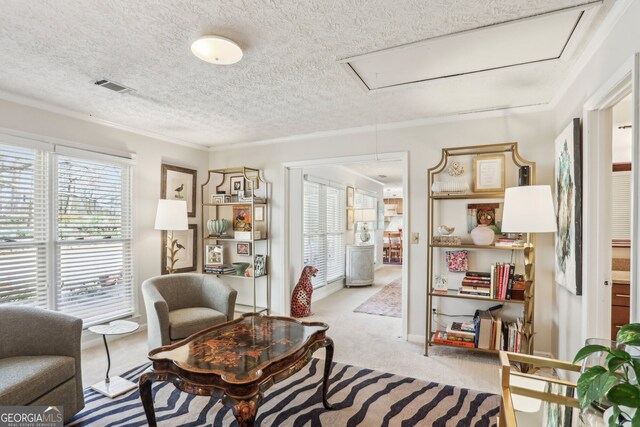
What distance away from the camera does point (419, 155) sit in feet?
12.2

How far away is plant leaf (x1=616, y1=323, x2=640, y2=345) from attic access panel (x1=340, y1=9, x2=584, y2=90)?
1634mm

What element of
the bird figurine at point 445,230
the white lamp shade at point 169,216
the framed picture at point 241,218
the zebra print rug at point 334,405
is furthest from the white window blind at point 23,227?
the bird figurine at point 445,230

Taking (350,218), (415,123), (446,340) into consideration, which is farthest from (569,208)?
(350,218)

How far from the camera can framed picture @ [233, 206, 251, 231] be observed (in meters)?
4.63

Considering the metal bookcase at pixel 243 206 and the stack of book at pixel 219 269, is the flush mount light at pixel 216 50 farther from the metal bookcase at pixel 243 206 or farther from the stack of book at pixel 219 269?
the stack of book at pixel 219 269

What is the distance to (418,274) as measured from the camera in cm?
366

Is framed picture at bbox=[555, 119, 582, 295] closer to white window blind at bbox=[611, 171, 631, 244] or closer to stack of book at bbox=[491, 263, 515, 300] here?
stack of book at bbox=[491, 263, 515, 300]

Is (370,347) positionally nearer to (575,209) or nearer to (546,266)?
(546,266)

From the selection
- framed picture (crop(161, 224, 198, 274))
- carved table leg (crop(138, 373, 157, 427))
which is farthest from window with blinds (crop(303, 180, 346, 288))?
carved table leg (crop(138, 373, 157, 427))

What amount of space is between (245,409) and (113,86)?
2639 mm

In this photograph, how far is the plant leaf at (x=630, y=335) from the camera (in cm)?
90

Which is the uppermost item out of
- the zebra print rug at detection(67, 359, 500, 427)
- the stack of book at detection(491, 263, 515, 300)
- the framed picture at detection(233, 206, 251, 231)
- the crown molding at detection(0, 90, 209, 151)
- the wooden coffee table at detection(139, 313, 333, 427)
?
the crown molding at detection(0, 90, 209, 151)

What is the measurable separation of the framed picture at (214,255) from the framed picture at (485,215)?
320 centimetres

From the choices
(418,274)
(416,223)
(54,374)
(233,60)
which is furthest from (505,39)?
(54,374)
